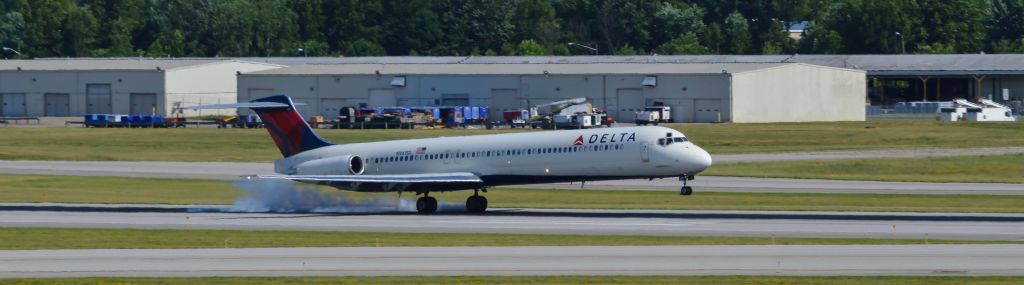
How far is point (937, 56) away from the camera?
16612cm

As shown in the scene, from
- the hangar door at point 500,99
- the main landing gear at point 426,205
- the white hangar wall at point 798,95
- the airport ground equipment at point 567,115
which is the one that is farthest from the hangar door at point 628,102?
the main landing gear at point 426,205

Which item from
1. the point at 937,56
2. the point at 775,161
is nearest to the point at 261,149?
the point at 775,161

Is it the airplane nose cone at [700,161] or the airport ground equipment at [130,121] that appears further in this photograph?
the airport ground equipment at [130,121]

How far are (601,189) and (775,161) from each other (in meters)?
22.0

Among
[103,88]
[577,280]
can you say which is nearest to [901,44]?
[103,88]

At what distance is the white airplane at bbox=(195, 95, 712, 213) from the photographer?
53.9 meters

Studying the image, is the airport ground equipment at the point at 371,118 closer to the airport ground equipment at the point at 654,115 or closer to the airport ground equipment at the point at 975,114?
the airport ground equipment at the point at 654,115

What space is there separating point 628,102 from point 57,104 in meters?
52.6

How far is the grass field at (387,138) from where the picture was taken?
3989 inches

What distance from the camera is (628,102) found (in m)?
132

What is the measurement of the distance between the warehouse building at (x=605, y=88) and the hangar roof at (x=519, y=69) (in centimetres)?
8

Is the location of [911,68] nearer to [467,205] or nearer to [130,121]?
[130,121]

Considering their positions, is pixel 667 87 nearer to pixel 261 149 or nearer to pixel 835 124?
pixel 835 124

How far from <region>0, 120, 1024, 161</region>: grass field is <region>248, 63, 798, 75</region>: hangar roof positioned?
1076 centimetres
